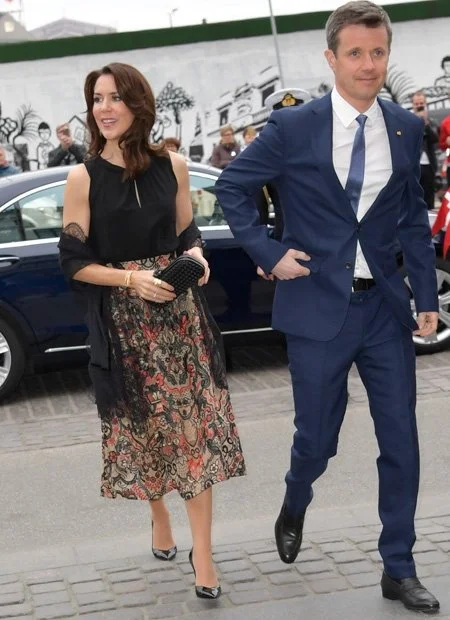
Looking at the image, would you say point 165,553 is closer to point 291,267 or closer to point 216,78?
point 291,267

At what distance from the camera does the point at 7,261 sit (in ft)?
27.4

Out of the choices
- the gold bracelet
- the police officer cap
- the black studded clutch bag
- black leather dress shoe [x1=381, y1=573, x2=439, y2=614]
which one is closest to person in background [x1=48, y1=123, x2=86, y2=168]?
the police officer cap

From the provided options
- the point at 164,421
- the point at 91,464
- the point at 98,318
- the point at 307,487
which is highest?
the point at 98,318

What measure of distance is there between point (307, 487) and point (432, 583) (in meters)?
0.57

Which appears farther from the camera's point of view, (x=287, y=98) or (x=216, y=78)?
(x=216, y=78)

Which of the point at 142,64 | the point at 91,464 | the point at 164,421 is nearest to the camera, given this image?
the point at 164,421

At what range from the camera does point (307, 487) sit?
4.68m

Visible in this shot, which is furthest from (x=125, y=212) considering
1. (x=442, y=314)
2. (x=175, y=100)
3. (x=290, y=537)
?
(x=175, y=100)

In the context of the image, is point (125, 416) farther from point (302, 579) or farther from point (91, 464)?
point (91, 464)

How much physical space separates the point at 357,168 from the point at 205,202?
462 cm

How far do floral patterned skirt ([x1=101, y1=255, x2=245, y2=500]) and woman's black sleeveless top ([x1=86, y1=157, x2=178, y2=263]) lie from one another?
7 centimetres

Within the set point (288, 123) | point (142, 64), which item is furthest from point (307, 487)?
point (142, 64)

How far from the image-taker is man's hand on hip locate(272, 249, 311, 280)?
14.2 feet

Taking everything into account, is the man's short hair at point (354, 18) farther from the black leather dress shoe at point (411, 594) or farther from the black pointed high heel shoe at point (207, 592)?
the black pointed high heel shoe at point (207, 592)
